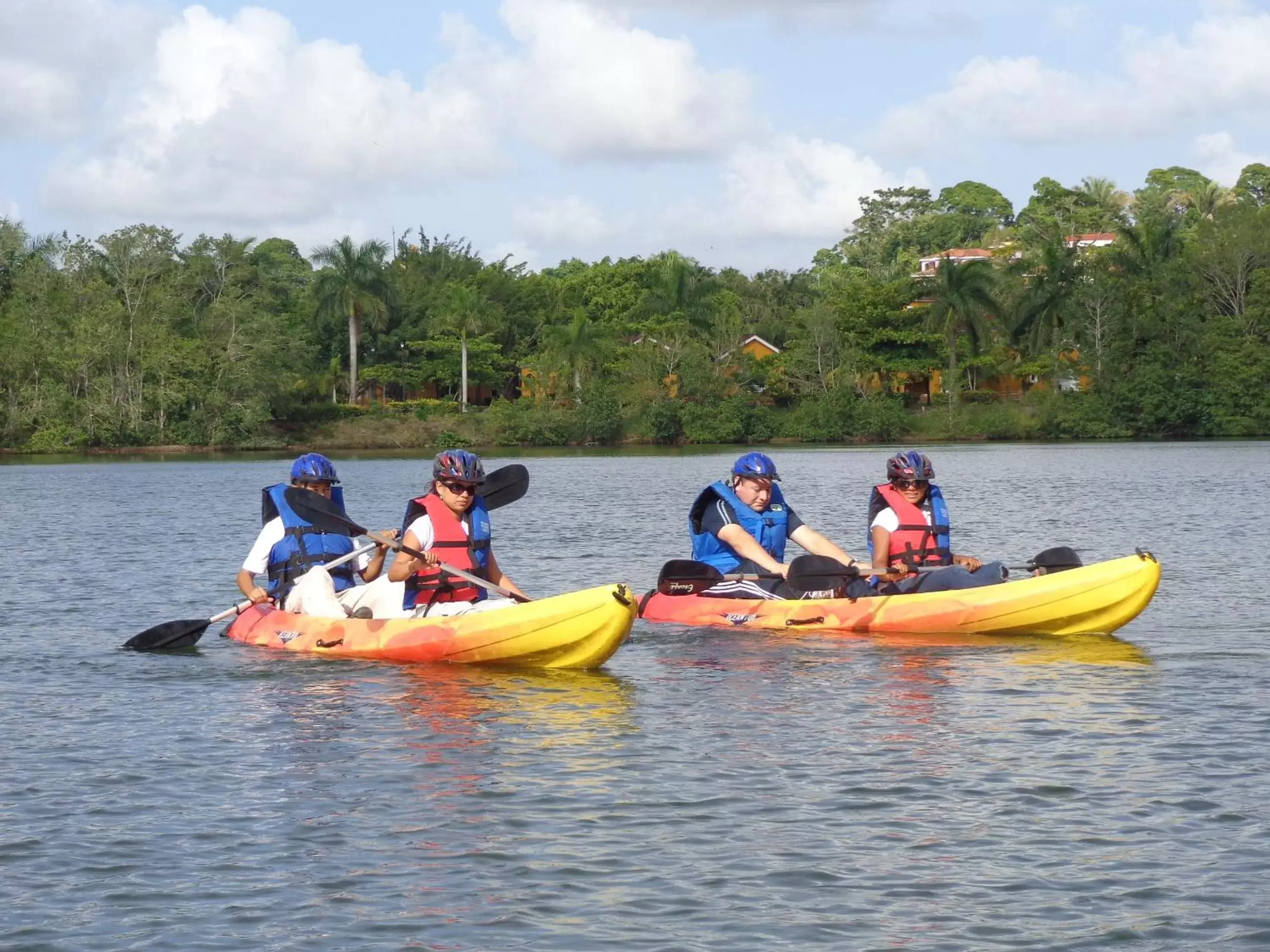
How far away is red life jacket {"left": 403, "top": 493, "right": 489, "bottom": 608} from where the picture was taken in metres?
13.2

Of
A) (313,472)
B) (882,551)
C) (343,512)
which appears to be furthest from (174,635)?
(882,551)

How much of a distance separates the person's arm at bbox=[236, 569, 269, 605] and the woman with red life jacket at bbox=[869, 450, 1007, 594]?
5415 mm

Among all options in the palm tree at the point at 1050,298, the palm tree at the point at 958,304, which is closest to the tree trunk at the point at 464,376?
the palm tree at the point at 958,304

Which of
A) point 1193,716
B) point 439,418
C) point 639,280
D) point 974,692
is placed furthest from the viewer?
point 639,280

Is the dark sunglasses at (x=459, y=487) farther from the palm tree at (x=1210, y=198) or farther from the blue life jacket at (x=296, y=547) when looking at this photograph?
the palm tree at (x=1210, y=198)

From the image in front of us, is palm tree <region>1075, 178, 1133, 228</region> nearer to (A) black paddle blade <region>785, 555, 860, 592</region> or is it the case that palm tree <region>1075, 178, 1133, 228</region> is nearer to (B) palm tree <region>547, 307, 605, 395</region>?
(B) palm tree <region>547, 307, 605, 395</region>

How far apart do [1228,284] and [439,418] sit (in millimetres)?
39354

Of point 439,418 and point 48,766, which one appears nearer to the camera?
point 48,766

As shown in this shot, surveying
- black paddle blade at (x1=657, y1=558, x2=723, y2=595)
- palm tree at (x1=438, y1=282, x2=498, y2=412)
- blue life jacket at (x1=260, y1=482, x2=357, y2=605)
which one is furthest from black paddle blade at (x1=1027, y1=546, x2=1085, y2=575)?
palm tree at (x1=438, y1=282, x2=498, y2=412)

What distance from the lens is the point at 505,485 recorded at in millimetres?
13836

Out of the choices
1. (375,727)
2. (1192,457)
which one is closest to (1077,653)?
(375,727)

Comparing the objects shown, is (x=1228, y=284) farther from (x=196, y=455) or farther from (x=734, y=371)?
(x=196, y=455)

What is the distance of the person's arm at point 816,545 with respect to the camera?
50.8ft

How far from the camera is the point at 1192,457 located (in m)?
60.5
